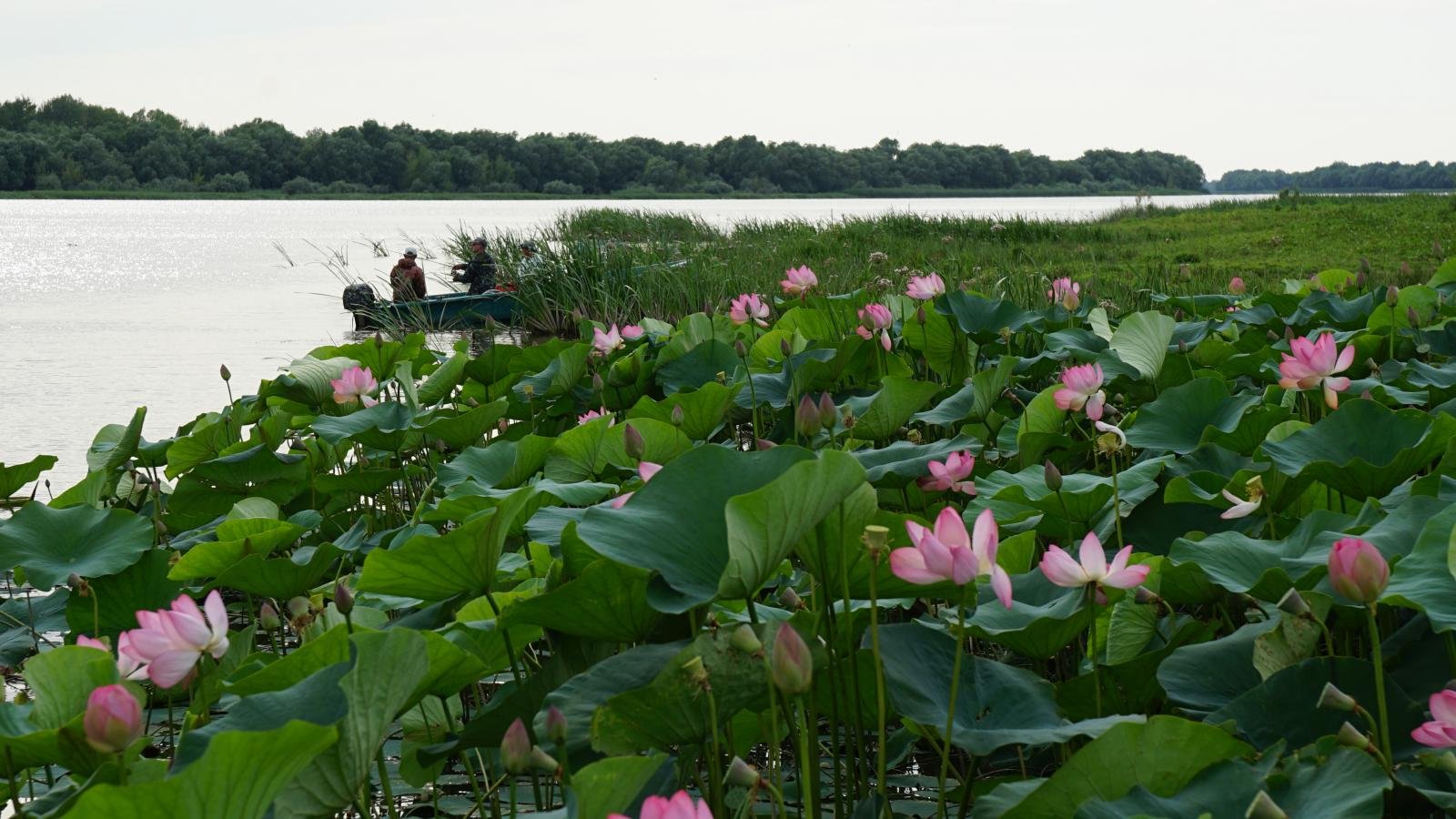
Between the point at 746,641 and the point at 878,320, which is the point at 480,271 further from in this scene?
the point at 746,641

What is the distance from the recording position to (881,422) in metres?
2.62

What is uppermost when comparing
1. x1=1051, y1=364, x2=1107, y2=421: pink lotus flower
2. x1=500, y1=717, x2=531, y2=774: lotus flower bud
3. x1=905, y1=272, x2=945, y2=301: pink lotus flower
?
x1=905, y1=272, x2=945, y2=301: pink lotus flower

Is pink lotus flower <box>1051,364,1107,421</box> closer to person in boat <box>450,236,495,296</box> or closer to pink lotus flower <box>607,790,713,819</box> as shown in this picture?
pink lotus flower <box>607,790,713,819</box>

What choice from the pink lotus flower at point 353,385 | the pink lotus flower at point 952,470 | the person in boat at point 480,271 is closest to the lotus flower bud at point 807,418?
the pink lotus flower at point 952,470

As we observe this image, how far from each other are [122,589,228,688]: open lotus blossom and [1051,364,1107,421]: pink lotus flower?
1420 millimetres

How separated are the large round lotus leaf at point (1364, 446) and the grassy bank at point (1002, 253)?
249cm

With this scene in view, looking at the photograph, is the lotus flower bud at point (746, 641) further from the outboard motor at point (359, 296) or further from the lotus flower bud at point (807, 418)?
the outboard motor at point (359, 296)

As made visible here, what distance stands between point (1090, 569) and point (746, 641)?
0.40m

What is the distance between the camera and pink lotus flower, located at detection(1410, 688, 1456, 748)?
1.00 metres

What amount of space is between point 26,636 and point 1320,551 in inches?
95.9

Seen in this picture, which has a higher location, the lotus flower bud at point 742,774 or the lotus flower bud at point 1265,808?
the lotus flower bud at point 1265,808

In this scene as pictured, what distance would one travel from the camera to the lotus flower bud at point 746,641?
1.03 metres

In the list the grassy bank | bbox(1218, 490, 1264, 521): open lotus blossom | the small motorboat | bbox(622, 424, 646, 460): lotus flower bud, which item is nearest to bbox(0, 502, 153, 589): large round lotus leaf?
bbox(622, 424, 646, 460): lotus flower bud

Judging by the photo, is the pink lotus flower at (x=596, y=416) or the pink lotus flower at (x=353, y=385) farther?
the pink lotus flower at (x=353, y=385)
